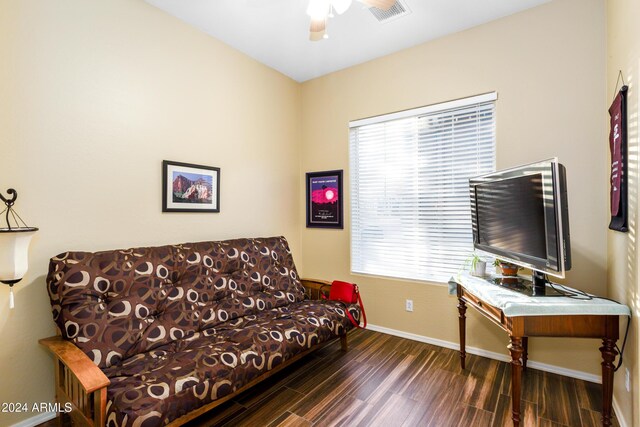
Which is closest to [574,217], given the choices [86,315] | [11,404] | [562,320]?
[562,320]

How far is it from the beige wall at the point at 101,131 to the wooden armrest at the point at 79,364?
37 centimetres

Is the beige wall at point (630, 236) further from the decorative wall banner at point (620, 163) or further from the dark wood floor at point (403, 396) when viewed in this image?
the dark wood floor at point (403, 396)

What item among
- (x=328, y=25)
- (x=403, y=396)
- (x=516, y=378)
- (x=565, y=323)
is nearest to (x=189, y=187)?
(x=328, y=25)

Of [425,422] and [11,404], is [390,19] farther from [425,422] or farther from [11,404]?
[11,404]

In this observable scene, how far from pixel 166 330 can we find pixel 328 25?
2.82m

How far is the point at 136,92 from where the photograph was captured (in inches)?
98.2

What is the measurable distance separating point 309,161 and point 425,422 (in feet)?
9.68

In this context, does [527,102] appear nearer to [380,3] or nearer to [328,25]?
[380,3]

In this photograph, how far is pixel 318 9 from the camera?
2105 mm

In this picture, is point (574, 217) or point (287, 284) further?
point (287, 284)

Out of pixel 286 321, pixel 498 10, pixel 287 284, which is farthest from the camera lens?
pixel 287 284

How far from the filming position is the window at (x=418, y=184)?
9.62 feet

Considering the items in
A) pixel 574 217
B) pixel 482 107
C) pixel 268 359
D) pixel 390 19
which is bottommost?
pixel 268 359

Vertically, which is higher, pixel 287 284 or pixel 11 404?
pixel 287 284
